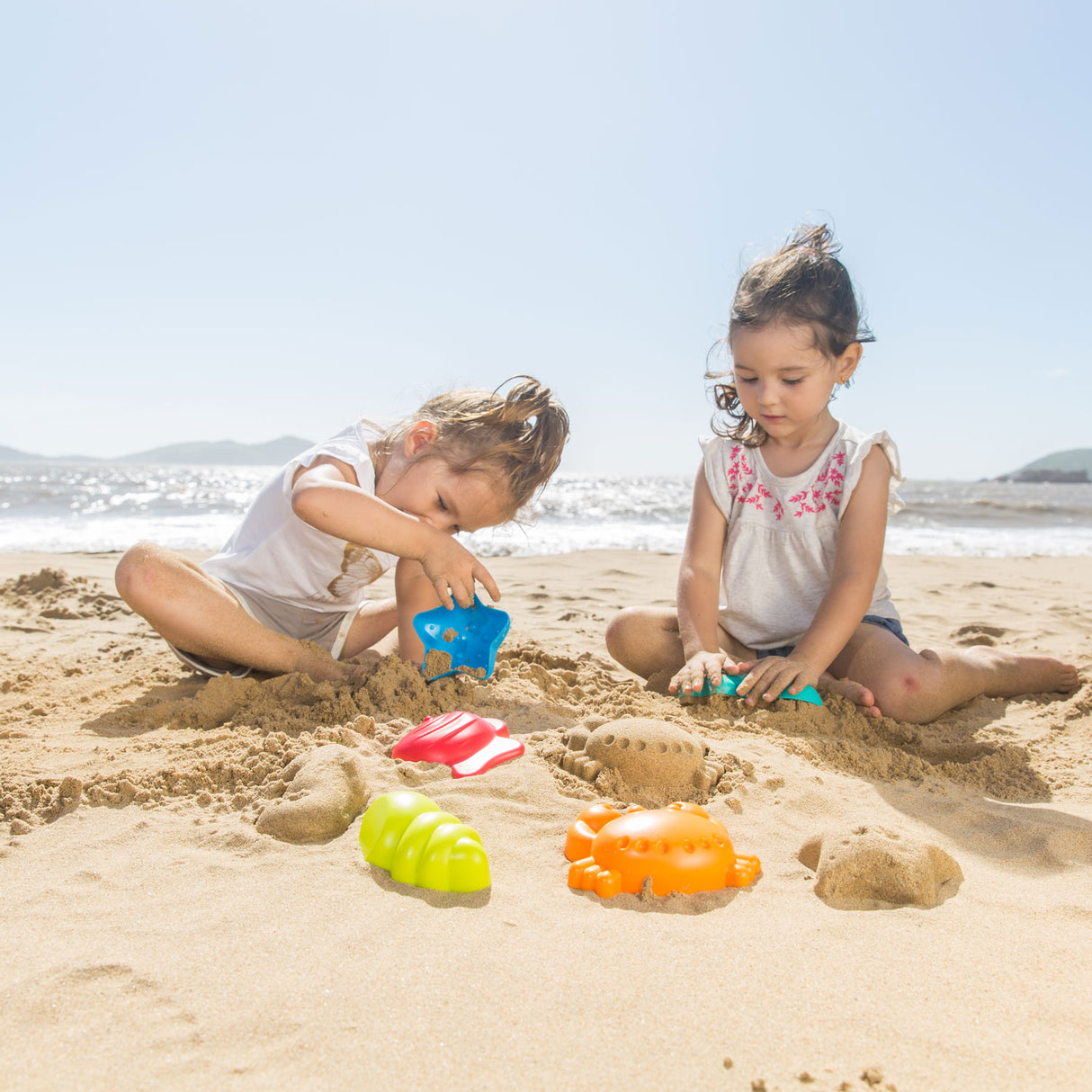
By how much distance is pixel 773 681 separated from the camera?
2.21 meters

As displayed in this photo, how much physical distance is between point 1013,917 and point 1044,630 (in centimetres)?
279

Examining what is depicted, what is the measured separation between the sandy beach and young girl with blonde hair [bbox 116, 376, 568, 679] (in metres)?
0.24

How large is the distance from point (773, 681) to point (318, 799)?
49.2 inches

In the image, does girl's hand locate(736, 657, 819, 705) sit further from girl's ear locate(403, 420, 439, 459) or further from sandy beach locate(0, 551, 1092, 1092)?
girl's ear locate(403, 420, 439, 459)

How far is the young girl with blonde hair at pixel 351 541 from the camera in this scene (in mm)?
2289

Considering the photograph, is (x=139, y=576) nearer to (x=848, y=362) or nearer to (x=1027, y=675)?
(x=848, y=362)

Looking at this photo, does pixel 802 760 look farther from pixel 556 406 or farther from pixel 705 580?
pixel 556 406

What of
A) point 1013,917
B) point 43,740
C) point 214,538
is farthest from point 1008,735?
point 214,538

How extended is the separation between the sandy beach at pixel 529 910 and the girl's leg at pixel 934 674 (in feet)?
0.29

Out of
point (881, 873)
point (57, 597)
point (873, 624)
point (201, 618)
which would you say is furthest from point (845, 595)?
point (57, 597)

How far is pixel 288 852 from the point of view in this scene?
4.47 feet

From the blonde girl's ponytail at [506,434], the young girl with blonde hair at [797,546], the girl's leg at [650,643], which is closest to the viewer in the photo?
the young girl with blonde hair at [797,546]

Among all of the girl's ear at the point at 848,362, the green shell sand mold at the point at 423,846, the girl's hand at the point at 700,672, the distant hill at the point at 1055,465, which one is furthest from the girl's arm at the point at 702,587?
the distant hill at the point at 1055,465

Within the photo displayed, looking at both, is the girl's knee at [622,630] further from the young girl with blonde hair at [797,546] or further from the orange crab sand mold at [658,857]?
the orange crab sand mold at [658,857]
